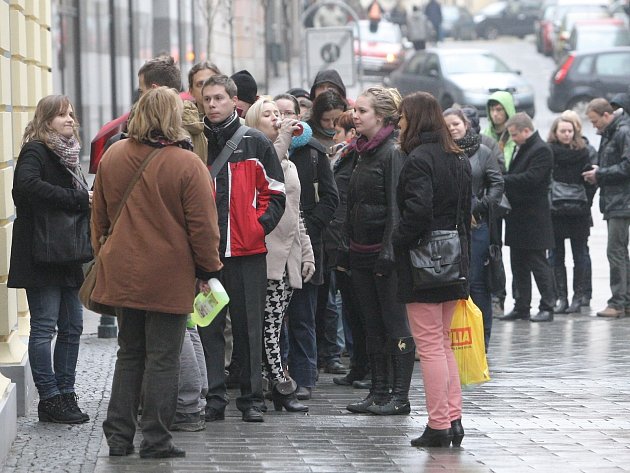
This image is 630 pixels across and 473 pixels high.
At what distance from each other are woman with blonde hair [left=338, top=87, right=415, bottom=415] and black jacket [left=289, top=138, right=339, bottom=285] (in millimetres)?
421

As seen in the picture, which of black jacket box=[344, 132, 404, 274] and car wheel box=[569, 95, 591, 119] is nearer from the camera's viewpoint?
black jacket box=[344, 132, 404, 274]

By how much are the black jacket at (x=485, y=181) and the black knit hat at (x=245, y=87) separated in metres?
2.29

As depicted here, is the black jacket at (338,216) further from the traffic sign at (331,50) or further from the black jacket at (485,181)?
the traffic sign at (331,50)

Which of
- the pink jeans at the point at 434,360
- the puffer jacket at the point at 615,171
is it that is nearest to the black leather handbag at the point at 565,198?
the puffer jacket at the point at 615,171

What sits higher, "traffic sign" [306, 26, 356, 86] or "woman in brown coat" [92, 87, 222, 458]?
"traffic sign" [306, 26, 356, 86]

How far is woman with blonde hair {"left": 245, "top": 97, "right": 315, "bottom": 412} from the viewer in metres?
9.12

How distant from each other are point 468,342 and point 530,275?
19.1 ft

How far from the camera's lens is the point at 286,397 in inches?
362

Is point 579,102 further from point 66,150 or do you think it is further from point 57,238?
point 57,238

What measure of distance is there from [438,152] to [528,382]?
2958 mm

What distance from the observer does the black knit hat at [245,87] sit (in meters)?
9.94

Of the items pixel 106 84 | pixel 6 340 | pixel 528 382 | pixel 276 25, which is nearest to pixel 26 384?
pixel 6 340

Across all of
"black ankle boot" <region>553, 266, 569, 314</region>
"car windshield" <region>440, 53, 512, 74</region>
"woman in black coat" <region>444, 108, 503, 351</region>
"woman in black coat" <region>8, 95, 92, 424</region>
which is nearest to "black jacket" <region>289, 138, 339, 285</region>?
"woman in black coat" <region>8, 95, 92, 424</region>

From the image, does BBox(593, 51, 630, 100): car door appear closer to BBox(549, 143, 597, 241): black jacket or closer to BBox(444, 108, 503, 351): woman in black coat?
BBox(549, 143, 597, 241): black jacket
